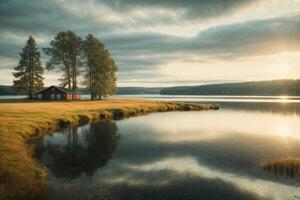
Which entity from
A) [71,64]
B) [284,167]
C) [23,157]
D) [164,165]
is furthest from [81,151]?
[71,64]

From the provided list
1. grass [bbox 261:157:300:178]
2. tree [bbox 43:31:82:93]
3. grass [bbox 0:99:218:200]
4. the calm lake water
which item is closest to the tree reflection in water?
the calm lake water

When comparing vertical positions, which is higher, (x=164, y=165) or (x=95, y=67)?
(x=95, y=67)

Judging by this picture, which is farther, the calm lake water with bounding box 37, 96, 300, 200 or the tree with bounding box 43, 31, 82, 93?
the tree with bounding box 43, 31, 82, 93

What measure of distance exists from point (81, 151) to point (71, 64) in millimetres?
66784

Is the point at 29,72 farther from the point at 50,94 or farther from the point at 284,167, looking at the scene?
the point at 284,167

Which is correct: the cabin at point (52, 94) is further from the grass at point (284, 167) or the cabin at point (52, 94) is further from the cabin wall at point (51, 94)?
the grass at point (284, 167)

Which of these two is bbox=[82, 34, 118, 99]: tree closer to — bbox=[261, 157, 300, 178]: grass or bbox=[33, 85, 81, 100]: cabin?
bbox=[33, 85, 81, 100]: cabin

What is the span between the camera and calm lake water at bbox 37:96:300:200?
1622 cm

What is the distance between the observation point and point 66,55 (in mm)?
89312

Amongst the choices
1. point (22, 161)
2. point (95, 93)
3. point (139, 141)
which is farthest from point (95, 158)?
point (95, 93)

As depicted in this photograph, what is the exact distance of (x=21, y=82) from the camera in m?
87.0

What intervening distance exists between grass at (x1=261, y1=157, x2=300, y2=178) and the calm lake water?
37.1 inches

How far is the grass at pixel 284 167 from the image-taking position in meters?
19.9

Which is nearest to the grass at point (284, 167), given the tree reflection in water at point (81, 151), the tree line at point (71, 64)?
the tree reflection in water at point (81, 151)
